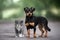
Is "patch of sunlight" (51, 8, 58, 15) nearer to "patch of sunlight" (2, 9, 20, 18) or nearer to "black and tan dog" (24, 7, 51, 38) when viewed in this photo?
"black and tan dog" (24, 7, 51, 38)

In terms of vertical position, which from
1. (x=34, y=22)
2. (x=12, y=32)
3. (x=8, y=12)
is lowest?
(x=12, y=32)

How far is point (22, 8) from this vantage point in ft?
5.07

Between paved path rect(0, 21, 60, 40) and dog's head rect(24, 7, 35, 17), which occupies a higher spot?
dog's head rect(24, 7, 35, 17)

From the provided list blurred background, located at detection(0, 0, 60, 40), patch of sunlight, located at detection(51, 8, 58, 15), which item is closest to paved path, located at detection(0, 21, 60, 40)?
blurred background, located at detection(0, 0, 60, 40)

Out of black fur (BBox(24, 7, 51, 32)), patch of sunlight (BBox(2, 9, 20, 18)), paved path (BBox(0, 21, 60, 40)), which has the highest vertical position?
patch of sunlight (BBox(2, 9, 20, 18))

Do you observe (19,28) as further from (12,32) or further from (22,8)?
(22,8)

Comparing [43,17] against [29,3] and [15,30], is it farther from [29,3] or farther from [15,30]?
[15,30]

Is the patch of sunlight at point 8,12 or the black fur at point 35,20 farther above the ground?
the patch of sunlight at point 8,12

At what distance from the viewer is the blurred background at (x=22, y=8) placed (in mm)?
1539

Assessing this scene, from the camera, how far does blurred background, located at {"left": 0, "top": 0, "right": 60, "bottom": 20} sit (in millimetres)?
1539

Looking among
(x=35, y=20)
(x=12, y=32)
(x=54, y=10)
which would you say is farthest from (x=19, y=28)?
(x=54, y=10)

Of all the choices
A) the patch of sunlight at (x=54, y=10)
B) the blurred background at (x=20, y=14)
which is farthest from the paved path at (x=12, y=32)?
the patch of sunlight at (x=54, y=10)

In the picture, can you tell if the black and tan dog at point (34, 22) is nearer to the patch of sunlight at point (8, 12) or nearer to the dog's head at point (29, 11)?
the dog's head at point (29, 11)

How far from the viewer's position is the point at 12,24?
4.99 feet
